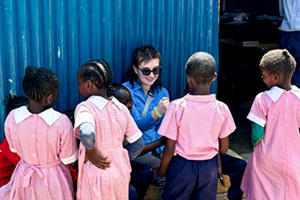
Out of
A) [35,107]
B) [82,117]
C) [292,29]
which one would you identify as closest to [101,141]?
[82,117]

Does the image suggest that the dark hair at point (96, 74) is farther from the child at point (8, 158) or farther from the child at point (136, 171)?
the child at point (8, 158)

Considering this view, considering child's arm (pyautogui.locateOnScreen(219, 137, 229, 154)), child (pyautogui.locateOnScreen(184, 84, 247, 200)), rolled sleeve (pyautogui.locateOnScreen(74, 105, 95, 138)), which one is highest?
rolled sleeve (pyautogui.locateOnScreen(74, 105, 95, 138))

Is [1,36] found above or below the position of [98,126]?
above

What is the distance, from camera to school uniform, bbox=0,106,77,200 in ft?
7.62

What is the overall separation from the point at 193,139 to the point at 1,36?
1.77 metres

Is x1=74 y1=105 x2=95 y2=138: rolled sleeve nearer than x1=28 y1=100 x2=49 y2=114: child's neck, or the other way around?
x1=74 y1=105 x2=95 y2=138: rolled sleeve

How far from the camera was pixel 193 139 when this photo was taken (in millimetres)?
2576

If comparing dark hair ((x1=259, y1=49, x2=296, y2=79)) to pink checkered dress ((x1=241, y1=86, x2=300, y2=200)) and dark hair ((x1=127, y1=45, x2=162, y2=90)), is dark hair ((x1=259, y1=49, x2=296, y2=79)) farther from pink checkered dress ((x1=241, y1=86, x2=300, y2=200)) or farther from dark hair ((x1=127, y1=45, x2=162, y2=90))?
dark hair ((x1=127, y1=45, x2=162, y2=90))

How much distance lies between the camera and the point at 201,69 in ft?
8.44

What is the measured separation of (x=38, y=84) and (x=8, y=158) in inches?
29.3

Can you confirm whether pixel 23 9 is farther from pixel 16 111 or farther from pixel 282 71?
pixel 282 71

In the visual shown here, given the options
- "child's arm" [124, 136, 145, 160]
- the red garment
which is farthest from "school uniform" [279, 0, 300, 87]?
the red garment

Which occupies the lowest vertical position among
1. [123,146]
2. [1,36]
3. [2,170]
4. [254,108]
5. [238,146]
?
[238,146]

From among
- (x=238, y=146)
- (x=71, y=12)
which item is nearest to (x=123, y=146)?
(x=71, y=12)
